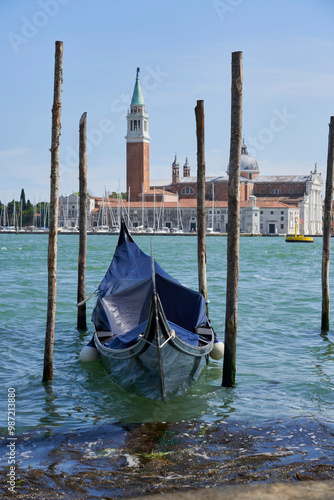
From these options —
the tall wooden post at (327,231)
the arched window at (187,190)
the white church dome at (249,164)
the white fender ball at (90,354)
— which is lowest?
the white fender ball at (90,354)

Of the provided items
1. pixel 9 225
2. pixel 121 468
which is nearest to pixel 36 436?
pixel 121 468

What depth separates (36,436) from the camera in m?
A: 3.83

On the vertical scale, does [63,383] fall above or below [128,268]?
below

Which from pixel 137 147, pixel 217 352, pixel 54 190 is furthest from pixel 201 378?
pixel 137 147

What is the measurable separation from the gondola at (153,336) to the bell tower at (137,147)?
197 ft

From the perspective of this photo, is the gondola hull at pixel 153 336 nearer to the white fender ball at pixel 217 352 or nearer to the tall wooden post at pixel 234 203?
the tall wooden post at pixel 234 203

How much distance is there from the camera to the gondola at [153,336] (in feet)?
13.8

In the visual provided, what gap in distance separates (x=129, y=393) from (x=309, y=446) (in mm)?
1686

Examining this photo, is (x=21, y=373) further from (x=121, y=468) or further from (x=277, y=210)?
(x=277, y=210)

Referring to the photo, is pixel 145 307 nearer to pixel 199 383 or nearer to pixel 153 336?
pixel 199 383

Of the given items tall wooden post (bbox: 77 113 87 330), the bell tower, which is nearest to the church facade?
the bell tower

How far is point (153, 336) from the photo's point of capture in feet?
13.6

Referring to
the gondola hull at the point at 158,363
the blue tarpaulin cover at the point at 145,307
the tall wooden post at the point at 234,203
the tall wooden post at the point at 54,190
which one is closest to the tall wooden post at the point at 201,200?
the blue tarpaulin cover at the point at 145,307

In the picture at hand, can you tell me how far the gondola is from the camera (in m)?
4.21
